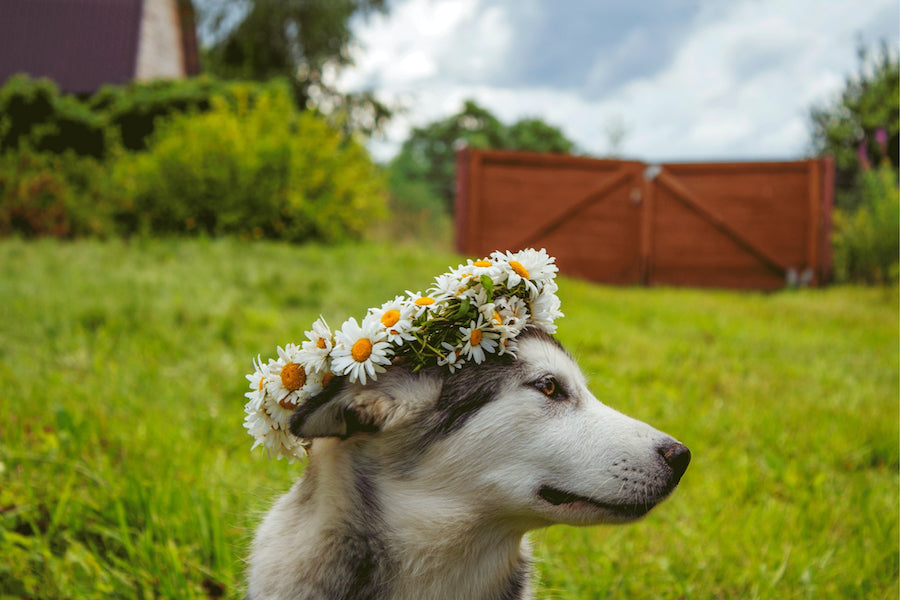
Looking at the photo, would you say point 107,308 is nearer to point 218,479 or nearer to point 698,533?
point 218,479

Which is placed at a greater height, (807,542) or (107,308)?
(107,308)

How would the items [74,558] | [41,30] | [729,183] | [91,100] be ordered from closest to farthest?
1. [74,558]
2. [729,183]
3. [91,100]
4. [41,30]

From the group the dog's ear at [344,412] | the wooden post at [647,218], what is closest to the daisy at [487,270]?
the dog's ear at [344,412]

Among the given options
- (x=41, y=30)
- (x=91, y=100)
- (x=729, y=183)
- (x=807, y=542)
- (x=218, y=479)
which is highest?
(x=41, y=30)

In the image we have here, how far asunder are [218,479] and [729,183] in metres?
11.1

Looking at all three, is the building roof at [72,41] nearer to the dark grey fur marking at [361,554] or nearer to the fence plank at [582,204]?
the fence plank at [582,204]

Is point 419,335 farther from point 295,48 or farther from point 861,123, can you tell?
point 295,48

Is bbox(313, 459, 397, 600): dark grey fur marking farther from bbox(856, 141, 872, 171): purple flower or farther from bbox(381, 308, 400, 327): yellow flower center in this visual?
bbox(856, 141, 872, 171): purple flower

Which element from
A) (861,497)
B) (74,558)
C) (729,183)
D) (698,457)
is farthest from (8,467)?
(729,183)

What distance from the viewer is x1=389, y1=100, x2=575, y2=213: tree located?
30719 millimetres

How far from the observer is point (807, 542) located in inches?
114

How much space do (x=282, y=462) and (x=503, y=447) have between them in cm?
195

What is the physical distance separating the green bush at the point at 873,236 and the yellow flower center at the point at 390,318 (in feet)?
34.8

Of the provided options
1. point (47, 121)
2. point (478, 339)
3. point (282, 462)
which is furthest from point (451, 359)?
point (47, 121)
